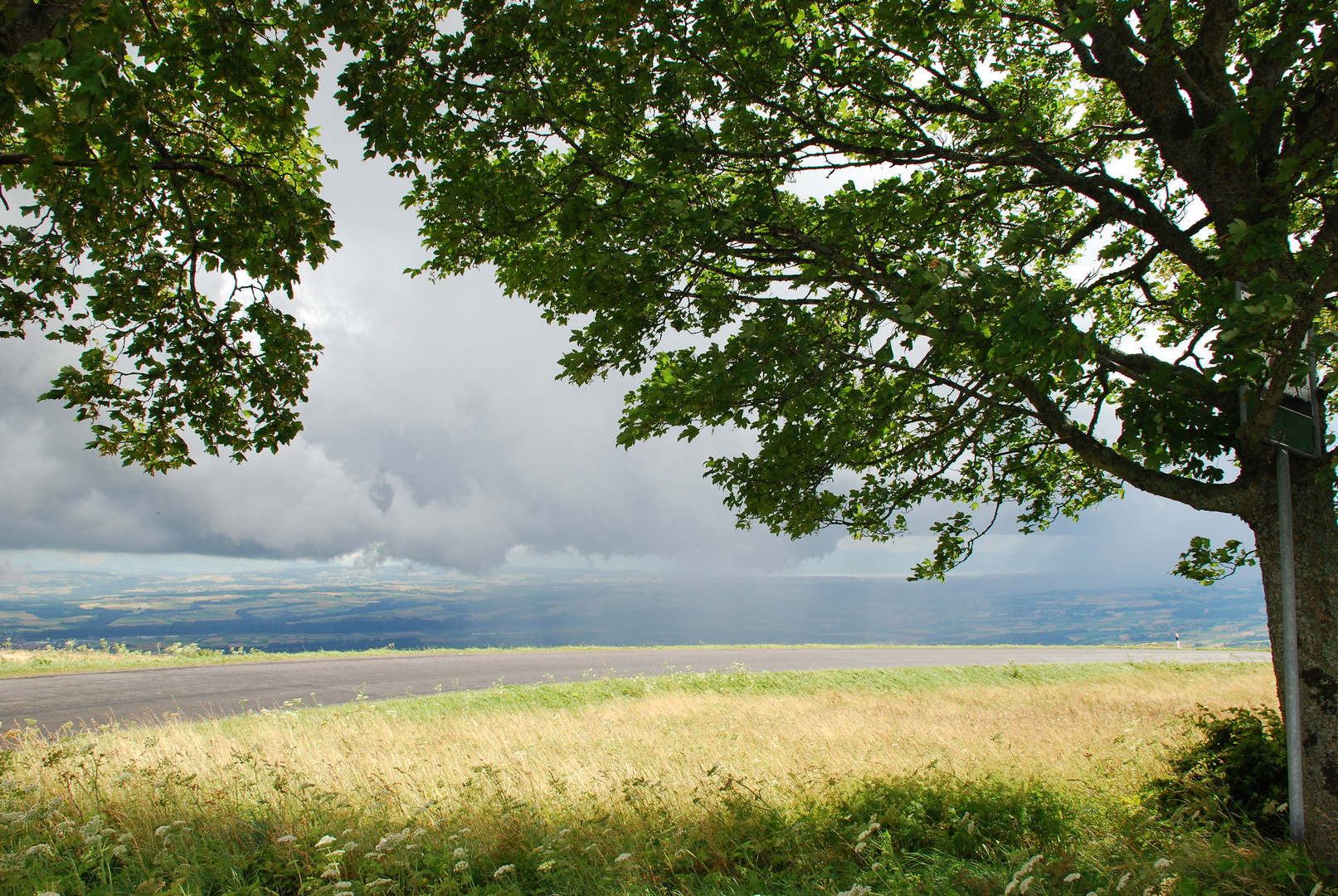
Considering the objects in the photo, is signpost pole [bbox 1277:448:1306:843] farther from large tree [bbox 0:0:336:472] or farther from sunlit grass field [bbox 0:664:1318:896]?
large tree [bbox 0:0:336:472]

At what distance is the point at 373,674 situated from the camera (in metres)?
18.9

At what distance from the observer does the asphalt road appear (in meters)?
13.7

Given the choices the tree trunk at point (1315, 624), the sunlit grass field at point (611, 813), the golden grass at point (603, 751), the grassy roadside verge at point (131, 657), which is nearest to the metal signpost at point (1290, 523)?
the tree trunk at point (1315, 624)

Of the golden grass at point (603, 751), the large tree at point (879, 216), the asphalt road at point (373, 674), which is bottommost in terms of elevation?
the asphalt road at point (373, 674)

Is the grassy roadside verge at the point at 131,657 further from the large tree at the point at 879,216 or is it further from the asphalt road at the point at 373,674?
the large tree at the point at 879,216

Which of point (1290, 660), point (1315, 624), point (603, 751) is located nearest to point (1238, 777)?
point (1315, 624)

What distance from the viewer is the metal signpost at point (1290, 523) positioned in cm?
489

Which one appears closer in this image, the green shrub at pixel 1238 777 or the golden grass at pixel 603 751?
the green shrub at pixel 1238 777

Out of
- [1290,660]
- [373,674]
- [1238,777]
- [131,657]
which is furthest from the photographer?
[131,657]

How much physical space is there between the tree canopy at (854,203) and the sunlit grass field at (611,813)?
10.1 feet

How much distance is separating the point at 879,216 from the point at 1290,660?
4961mm

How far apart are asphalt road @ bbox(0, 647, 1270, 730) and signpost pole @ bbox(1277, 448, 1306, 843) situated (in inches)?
584

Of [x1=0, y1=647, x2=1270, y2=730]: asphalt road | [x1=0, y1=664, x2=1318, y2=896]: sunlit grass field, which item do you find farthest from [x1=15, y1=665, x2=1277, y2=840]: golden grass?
[x1=0, y1=647, x2=1270, y2=730]: asphalt road

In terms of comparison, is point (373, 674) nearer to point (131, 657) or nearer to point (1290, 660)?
point (131, 657)
